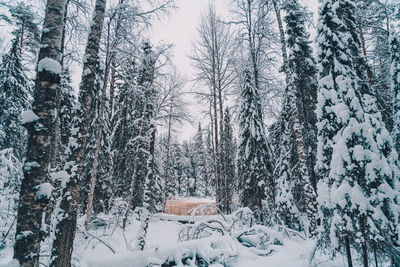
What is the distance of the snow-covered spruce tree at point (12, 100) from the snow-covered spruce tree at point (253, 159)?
40.9 ft

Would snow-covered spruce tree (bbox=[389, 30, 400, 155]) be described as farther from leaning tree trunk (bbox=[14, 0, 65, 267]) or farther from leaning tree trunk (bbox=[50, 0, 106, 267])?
leaning tree trunk (bbox=[14, 0, 65, 267])

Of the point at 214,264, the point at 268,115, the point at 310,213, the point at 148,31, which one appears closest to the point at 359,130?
the point at 214,264

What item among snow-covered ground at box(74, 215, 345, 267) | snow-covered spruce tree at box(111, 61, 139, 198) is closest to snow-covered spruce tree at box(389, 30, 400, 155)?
snow-covered ground at box(74, 215, 345, 267)

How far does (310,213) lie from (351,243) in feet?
13.8

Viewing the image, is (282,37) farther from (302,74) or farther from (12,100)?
(12,100)

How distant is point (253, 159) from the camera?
985 centimetres

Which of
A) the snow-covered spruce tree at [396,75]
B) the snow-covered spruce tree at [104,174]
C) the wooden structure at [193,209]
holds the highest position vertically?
the snow-covered spruce tree at [396,75]

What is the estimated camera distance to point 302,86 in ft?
31.2

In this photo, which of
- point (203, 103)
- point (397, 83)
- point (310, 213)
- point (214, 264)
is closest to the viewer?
point (214, 264)

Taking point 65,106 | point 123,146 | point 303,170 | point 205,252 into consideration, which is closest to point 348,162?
point 205,252

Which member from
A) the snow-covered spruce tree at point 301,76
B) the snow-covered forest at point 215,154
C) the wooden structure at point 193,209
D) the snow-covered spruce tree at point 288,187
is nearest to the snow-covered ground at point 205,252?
the snow-covered forest at point 215,154

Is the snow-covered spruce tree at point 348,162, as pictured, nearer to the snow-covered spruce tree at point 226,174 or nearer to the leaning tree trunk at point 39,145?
the leaning tree trunk at point 39,145

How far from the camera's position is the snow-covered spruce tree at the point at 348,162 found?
12.2 ft

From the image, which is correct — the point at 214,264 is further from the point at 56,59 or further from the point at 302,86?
the point at 302,86
